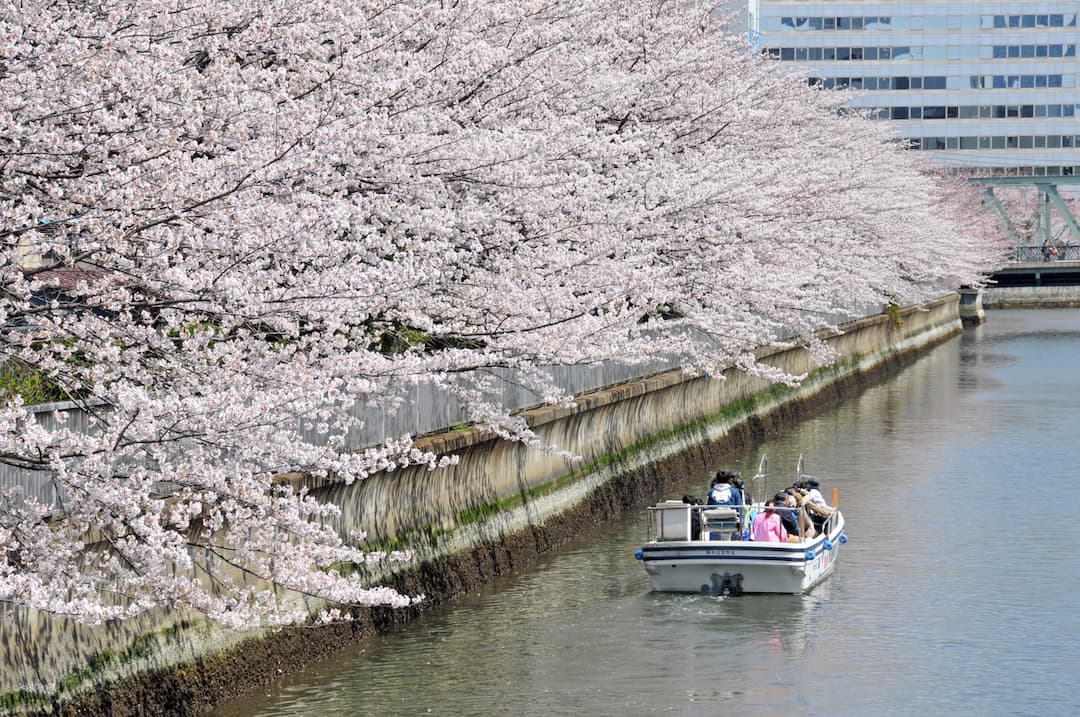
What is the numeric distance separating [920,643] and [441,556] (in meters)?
6.13

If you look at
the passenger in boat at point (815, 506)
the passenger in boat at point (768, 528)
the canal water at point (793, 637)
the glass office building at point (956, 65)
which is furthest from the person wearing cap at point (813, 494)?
the glass office building at point (956, 65)

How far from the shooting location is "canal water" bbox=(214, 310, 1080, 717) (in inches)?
645

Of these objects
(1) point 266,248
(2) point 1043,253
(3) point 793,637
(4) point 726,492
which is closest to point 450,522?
(4) point 726,492

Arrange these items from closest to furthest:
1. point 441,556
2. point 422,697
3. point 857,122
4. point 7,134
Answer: point 7,134, point 422,697, point 441,556, point 857,122

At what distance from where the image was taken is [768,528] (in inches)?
878

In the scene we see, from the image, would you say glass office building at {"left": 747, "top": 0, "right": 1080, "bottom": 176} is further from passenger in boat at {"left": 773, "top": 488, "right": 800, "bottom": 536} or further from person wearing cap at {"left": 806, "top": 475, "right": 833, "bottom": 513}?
passenger in boat at {"left": 773, "top": 488, "right": 800, "bottom": 536}

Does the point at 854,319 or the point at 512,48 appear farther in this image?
the point at 854,319

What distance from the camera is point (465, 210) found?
1656 centimetres

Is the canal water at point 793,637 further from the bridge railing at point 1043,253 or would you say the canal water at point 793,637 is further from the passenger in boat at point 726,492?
the bridge railing at point 1043,253

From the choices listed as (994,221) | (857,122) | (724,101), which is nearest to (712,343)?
(724,101)

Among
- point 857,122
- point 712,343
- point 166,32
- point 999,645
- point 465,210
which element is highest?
point 857,122

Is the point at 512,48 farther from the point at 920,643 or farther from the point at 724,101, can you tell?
the point at 724,101

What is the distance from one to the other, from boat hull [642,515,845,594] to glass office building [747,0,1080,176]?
377 ft

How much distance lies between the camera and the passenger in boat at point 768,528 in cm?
2222
